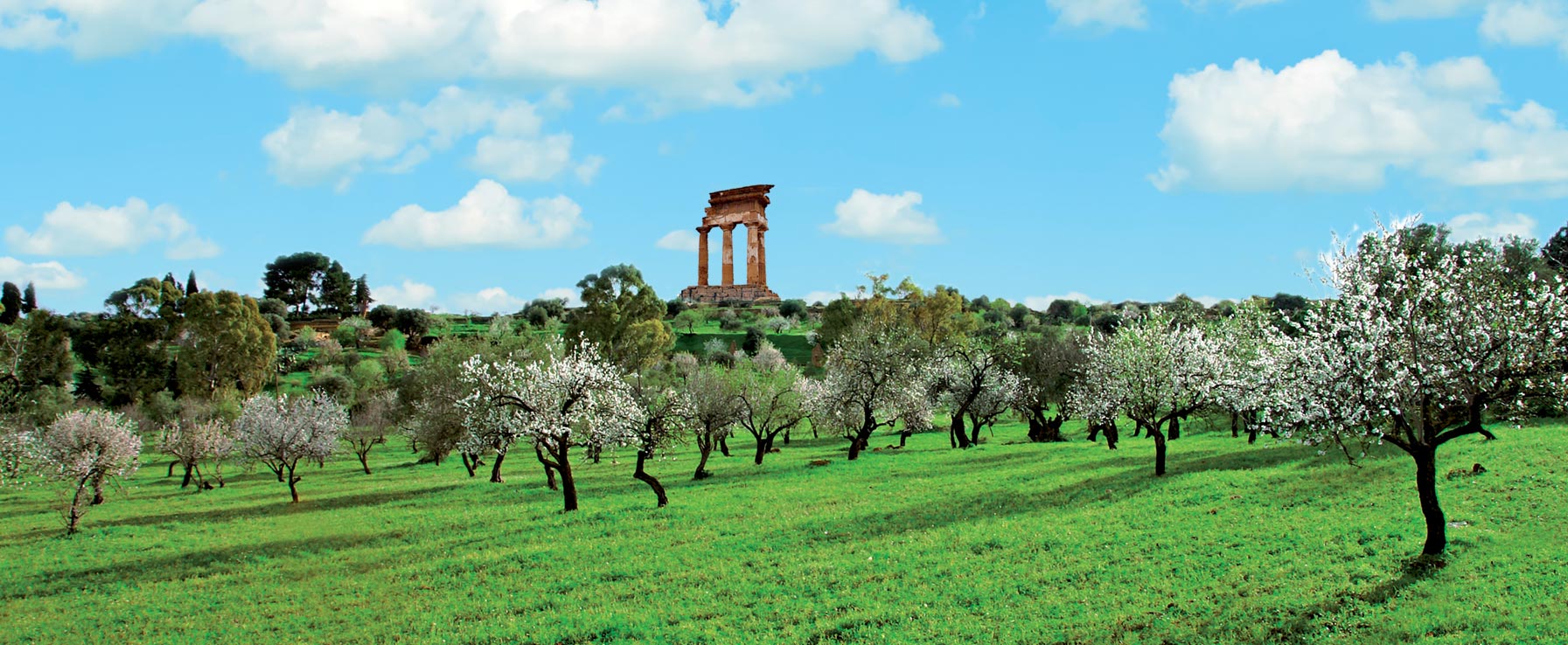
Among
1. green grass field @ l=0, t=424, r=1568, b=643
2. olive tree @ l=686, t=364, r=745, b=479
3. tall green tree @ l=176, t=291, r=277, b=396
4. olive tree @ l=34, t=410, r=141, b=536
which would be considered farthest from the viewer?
tall green tree @ l=176, t=291, r=277, b=396

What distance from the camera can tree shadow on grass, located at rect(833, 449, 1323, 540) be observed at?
2672 centimetres

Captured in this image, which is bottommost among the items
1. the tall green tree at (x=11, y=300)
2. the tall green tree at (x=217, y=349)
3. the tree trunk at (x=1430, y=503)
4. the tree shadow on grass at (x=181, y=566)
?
the tree shadow on grass at (x=181, y=566)

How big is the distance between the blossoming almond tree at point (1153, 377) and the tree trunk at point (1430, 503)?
1258 cm

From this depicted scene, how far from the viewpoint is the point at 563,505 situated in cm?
3506

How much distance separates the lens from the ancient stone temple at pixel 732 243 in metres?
147

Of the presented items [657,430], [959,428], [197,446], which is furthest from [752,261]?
[657,430]

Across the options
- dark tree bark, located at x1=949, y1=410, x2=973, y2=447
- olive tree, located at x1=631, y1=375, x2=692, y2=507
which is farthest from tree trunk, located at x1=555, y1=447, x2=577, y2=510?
dark tree bark, located at x1=949, y1=410, x2=973, y2=447

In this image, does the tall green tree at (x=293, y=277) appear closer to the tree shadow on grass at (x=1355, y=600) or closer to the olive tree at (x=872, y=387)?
the olive tree at (x=872, y=387)

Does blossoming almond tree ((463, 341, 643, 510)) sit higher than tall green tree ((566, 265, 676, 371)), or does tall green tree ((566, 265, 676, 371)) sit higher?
tall green tree ((566, 265, 676, 371))

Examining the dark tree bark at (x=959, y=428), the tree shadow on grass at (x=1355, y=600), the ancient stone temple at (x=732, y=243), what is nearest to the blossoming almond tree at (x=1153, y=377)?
the dark tree bark at (x=959, y=428)

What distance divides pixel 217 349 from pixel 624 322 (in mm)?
39859

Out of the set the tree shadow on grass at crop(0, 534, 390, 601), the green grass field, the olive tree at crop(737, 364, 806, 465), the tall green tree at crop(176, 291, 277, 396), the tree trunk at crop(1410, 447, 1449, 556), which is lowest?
the tree shadow on grass at crop(0, 534, 390, 601)

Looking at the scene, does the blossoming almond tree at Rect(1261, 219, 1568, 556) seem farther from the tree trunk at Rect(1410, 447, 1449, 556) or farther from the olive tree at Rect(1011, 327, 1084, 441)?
the olive tree at Rect(1011, 327, 1084, 441)

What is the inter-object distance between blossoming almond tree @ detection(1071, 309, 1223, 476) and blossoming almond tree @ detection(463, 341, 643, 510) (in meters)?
20.6
